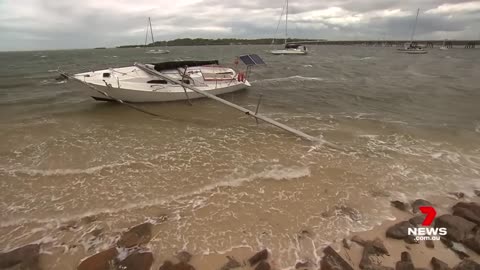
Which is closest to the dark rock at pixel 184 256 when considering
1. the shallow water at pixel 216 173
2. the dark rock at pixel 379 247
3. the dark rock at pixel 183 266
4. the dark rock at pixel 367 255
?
the dark rock at pixel 183 266

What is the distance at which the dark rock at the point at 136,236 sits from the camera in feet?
23.1

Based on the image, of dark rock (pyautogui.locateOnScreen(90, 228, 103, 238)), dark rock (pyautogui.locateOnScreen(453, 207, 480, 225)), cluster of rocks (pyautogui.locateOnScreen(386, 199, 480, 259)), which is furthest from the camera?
dark rock (pyautogui.locateOnScreen(453, 207, 480, 225))

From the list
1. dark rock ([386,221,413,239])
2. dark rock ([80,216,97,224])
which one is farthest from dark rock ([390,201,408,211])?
dark rock ([80,216,97,224])

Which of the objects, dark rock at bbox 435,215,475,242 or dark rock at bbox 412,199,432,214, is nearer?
dark rock at bbox 435,215,475,242

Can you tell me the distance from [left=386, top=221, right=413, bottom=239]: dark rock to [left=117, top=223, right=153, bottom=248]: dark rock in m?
5.93

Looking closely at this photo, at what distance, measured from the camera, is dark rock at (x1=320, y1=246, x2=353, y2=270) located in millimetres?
6250

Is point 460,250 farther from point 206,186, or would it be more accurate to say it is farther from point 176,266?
point 206,186

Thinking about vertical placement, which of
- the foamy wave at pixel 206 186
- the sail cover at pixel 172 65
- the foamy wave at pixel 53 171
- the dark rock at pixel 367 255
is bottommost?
the dark rock at pixel 367 255

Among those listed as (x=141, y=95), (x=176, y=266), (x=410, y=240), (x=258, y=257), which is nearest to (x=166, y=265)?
(x=176, y=266)

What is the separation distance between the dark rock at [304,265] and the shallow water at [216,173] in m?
0.19

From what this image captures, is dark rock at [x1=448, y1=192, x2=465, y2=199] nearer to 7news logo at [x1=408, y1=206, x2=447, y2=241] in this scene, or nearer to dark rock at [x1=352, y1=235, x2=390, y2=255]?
7news logo at [x1=408, y1=206, x2=447, y2=241]

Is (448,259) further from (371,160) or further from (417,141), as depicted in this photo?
(417,141)

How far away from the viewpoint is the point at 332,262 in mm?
6402

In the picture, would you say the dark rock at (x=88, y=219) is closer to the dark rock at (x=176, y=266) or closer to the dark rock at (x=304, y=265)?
the dark rock at (x=176, y=266)
